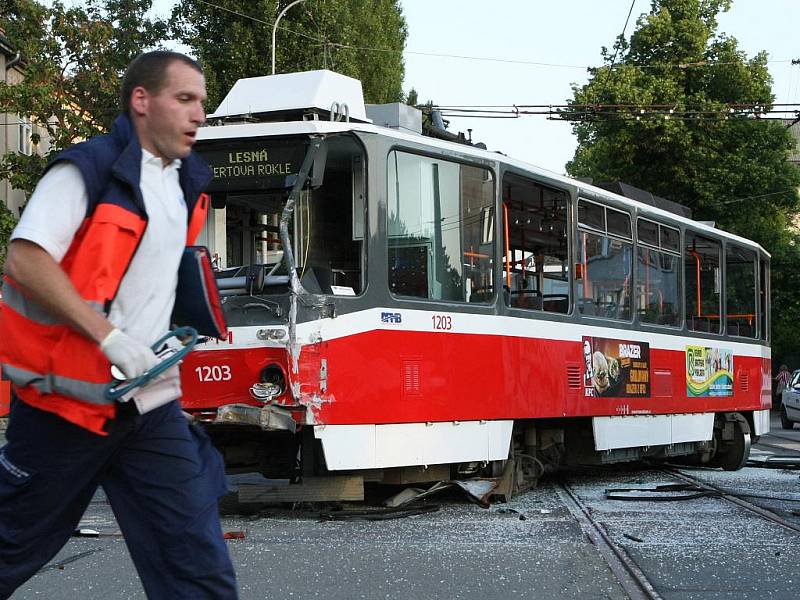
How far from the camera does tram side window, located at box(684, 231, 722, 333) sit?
49.9 ft

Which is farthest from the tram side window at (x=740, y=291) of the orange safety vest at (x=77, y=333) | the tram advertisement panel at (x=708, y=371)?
the orange safety vest at (x=77, y=333)

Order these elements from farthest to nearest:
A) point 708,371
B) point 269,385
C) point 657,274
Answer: point 708,371 → point 657,274 → point 269,385

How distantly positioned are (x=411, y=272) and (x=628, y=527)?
255cm

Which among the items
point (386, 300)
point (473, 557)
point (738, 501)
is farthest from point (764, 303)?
point (473, 557)

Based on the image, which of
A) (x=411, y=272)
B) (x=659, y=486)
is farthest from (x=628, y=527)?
(x=659, y=486)

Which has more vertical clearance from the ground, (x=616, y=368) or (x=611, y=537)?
(x=616, y=368)

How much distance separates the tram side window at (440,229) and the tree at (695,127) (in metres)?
26.3

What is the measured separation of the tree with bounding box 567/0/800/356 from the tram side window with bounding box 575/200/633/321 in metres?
23.4

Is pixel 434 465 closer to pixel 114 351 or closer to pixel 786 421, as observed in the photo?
pixel 114 351

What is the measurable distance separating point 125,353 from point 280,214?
21.4 ft

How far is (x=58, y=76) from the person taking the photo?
28.4 metres

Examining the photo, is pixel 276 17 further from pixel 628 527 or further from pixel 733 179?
pixel 628 527

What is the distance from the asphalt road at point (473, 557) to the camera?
20.6 feet

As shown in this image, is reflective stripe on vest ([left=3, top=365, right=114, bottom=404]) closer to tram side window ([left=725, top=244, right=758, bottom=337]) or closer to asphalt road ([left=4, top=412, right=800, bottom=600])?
asphalt road ([left=4, top=412, right=800, bottom=600])
